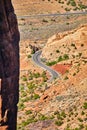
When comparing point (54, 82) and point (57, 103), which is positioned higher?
point (54, 82)

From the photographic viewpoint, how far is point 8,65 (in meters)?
50.3

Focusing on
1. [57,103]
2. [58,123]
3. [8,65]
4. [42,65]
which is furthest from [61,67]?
[8,65]

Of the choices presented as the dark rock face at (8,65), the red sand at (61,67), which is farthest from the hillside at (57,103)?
the dark rock face at (8,65)

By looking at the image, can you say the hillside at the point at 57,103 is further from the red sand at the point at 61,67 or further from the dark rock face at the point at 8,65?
the dark rock face at the point at 8,65

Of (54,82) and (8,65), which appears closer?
(8,65)

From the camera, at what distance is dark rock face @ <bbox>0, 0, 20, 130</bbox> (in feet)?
161

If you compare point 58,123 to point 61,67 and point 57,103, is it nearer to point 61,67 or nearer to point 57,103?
point 57,103

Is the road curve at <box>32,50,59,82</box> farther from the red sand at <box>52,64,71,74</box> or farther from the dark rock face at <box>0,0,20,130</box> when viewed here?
the dark rock face at <box>0,0,20,130</box>

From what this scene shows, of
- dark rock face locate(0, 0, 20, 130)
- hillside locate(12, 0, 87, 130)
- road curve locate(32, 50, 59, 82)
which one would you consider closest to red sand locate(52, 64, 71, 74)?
hillside locate(12, 0, 87, 130)

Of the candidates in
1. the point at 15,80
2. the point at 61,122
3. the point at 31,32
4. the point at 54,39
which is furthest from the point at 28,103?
the point at 31,32

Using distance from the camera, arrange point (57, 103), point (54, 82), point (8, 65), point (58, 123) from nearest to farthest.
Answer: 1. point (8, 65)
2. point (58, 123)
3. point (57, 103)
4. point (54, 82)

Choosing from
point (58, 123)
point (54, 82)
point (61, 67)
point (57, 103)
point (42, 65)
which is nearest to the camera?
point (58, 123)

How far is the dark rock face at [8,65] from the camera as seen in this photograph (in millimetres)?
49156

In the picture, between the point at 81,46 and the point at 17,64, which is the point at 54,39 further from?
the point at 17,64
